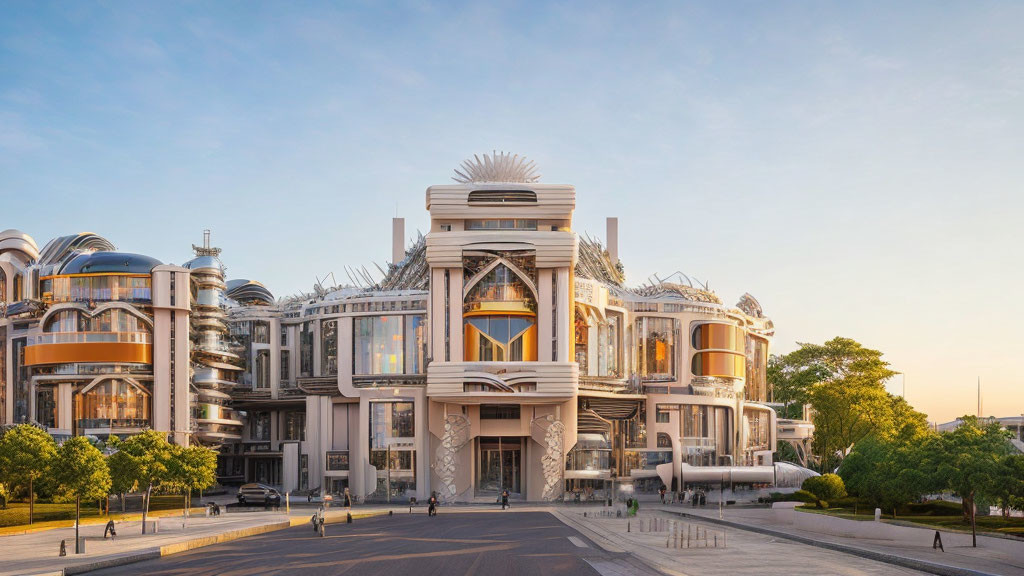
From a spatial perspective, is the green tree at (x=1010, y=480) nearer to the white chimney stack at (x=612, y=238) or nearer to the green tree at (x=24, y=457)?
the green tree at (x=24, y=457)

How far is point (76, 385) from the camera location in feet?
276

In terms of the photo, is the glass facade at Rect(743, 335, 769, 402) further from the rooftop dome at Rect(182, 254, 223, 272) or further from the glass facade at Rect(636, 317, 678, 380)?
the rooftop dome at Rect(182, 254, 223, 272)

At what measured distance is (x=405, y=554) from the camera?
131ft

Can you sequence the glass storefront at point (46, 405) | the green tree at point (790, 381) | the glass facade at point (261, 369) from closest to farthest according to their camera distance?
the glass storefront at point (46, 405)
the glass facade at point (261, 369)
the green tree at point (790, 381)

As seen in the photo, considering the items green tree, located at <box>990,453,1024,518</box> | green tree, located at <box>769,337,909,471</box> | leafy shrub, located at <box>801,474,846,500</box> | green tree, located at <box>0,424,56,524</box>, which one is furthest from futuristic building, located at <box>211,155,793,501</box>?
green tree, located at <box>990,453,1024,518</box>

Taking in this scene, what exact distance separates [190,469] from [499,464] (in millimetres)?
37014

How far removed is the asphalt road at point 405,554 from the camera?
3412 centimetres

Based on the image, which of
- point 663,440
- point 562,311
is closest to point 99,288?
point 562,311

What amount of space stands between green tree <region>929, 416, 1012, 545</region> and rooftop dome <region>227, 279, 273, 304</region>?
91720 mm

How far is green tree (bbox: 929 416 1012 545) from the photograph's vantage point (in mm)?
41406

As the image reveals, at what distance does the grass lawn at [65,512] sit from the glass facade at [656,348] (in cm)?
4793

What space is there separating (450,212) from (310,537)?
47218 mm

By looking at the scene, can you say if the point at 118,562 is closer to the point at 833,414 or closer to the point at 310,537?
the point at 310,537

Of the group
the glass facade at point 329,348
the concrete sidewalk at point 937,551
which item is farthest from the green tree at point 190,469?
the glass facade at point 329,348
